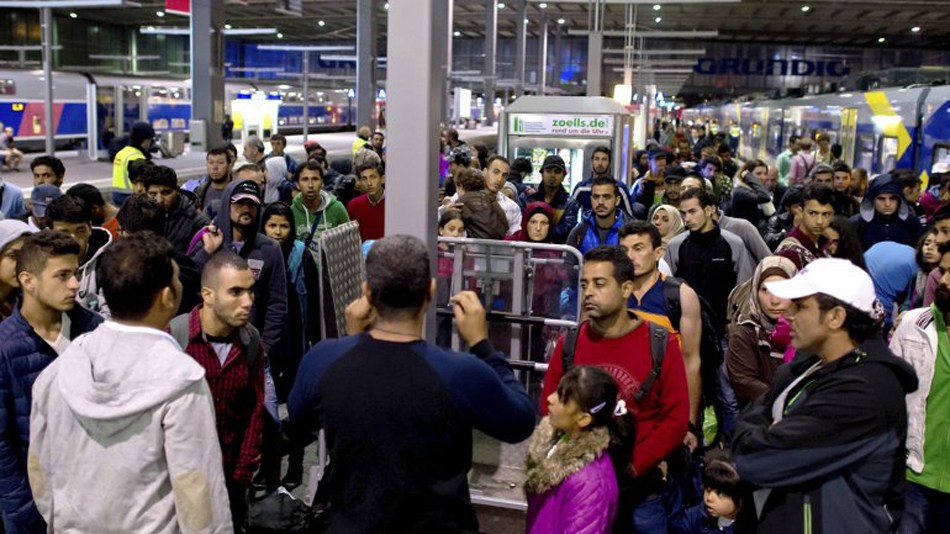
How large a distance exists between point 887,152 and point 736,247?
11.3 m

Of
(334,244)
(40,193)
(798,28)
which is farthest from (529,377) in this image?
(798,28)

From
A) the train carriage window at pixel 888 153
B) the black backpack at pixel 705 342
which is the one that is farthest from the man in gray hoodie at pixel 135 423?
the train carriage window at pixel 888 153

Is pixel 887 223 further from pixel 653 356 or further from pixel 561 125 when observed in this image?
pixel 561 125

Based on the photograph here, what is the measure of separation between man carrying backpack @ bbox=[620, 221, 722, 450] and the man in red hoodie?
12.9 ft

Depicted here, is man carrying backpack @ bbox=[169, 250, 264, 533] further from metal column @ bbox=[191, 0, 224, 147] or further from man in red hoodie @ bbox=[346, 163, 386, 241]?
metal column @ bbox=[191, 0, 224, 147]

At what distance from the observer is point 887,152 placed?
53.8ft

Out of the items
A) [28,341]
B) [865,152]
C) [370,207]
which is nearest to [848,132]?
[865,152]

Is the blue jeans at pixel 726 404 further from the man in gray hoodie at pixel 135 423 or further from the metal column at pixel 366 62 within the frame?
the metal column at pixel 366 62

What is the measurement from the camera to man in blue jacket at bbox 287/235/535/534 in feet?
8.46

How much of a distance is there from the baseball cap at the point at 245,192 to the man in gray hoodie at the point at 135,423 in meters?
2.61

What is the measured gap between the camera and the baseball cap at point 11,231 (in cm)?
423

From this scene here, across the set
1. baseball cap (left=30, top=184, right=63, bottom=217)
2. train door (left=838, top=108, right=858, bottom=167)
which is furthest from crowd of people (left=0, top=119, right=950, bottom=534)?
train door (left=838, top=108, right=858, bottom=167)

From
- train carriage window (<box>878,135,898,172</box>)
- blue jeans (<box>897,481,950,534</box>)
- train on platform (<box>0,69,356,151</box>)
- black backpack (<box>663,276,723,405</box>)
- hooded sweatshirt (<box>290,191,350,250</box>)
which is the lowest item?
blue jeans (<box>897,481,950,534</box>)

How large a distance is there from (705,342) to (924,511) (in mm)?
1192
